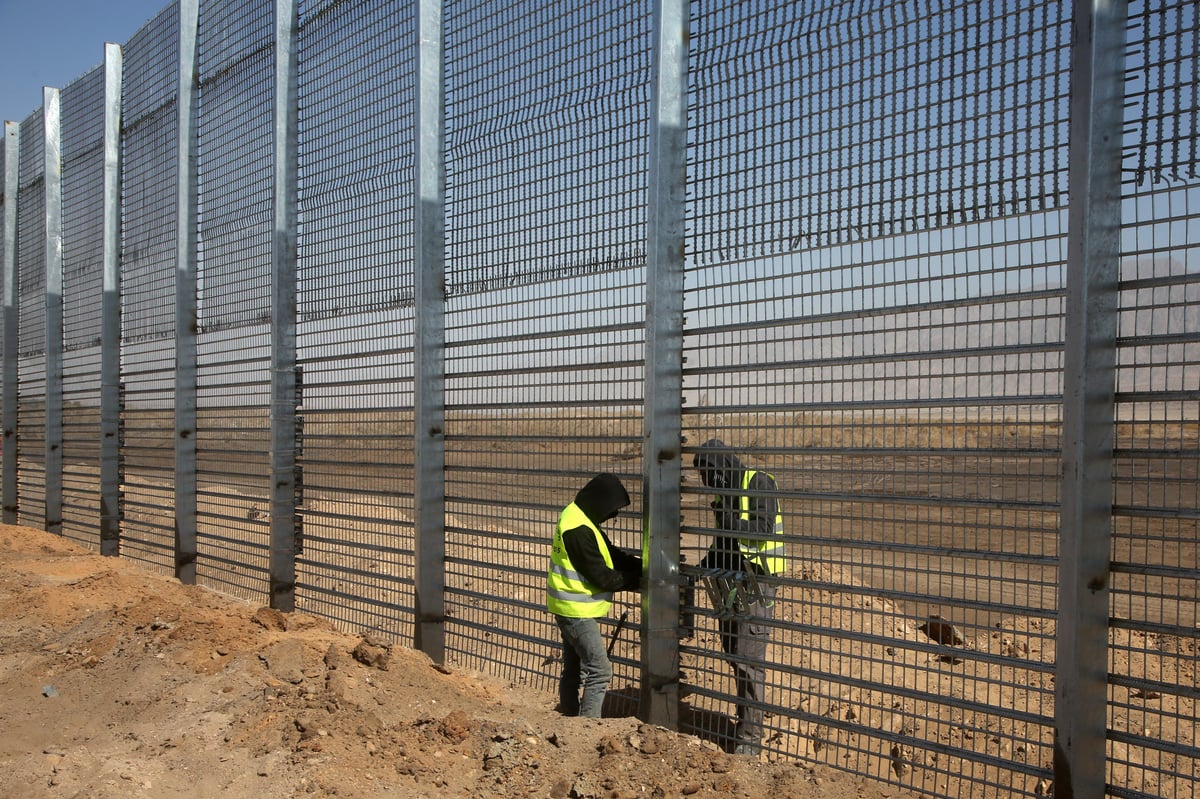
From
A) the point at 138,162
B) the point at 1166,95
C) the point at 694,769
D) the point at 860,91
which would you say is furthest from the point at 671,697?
the point at 138,162

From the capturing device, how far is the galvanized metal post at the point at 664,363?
4773mm

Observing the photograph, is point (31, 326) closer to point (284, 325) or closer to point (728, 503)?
point (284, 325)

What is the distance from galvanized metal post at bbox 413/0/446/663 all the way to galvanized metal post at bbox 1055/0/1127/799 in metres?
4.07

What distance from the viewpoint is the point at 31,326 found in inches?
562

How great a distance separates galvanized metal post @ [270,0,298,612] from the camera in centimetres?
787

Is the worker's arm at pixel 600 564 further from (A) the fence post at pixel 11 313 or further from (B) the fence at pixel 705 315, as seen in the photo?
(A) the fence post at pixel 11 313

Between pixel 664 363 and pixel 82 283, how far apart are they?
10574 mm

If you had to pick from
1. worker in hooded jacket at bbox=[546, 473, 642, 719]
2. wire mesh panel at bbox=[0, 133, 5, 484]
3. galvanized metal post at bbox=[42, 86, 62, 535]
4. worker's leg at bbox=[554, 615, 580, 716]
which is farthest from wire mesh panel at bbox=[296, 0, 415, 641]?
wire mesh panel at bbox=[0, 133, 5, 484]

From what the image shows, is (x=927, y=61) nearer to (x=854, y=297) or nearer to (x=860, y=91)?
(x=860, y=91)

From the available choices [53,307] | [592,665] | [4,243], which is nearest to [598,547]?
[592,665]

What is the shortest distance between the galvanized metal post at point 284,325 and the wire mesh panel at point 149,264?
2277 millimetres

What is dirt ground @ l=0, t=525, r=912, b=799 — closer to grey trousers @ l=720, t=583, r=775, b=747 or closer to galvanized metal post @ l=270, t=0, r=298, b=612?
grey trousers @ l=720, t=583, r=775, b=747

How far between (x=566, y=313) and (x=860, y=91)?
7.11 ft

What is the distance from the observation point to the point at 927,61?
3906 mm
